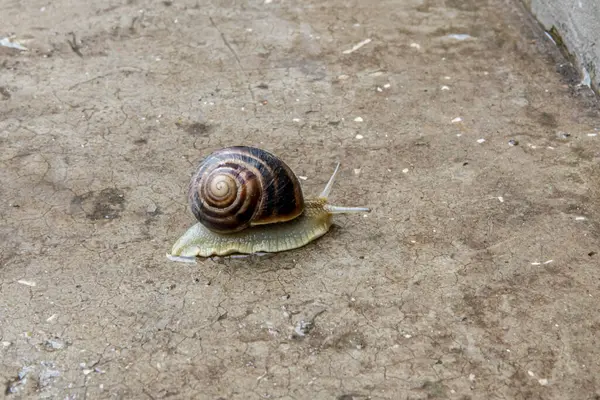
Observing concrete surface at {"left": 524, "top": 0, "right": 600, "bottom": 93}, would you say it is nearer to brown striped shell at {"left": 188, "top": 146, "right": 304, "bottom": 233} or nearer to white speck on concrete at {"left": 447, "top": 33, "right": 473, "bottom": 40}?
white speck on concrete at {"left": 447, "top": 33, "right": 473, "bottom": 40}

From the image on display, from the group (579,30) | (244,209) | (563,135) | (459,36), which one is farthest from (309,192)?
(579,30)

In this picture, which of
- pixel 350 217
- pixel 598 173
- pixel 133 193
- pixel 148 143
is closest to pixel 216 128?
pixel 148 143

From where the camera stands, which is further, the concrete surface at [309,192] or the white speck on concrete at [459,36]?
the white speck on concrete at [459,36]

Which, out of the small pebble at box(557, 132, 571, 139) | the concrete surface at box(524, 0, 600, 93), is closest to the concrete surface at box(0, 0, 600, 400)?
the small pebble at box(557, 132, 571, 139)

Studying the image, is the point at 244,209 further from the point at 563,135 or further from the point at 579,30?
the point at 579,30

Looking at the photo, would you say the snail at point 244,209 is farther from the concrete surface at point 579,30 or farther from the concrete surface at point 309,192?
the concrete surface at point 579,30

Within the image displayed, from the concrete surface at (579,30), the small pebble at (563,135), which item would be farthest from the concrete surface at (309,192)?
the concrete surface at (579,30)
